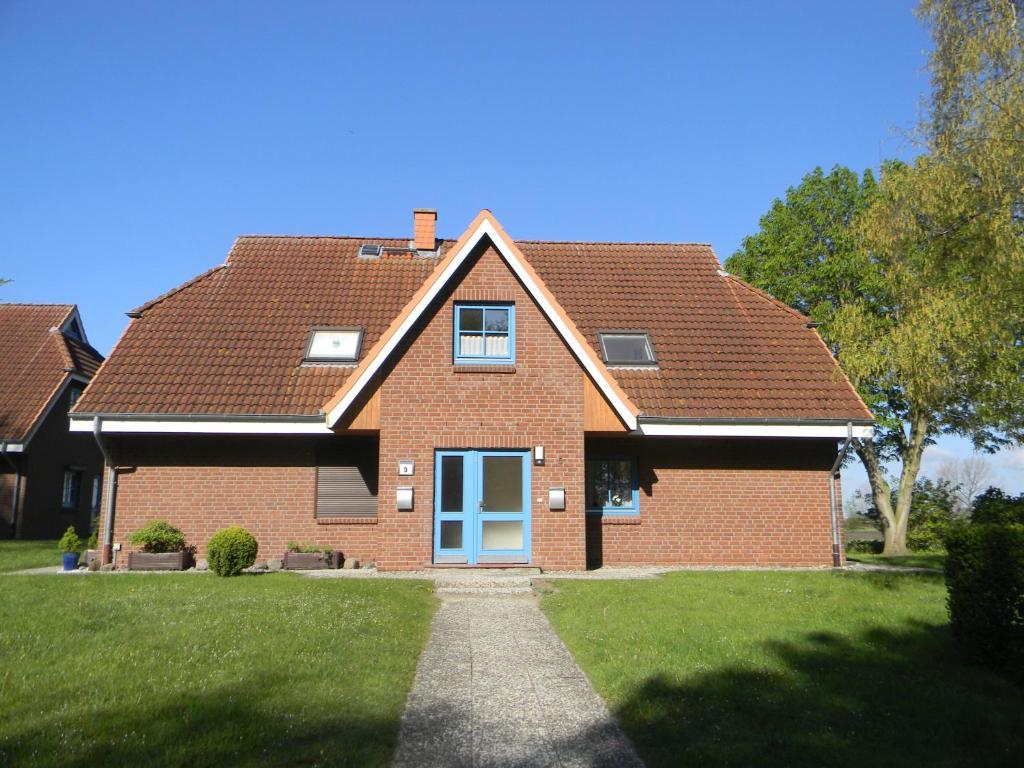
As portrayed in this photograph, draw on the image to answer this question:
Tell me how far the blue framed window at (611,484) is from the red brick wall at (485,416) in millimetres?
1617

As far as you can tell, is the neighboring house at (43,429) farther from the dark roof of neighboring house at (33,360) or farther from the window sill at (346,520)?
the window sill at (346,520)

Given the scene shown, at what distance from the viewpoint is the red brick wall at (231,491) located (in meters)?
15.8

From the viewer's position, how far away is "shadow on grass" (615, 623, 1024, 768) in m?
5.59

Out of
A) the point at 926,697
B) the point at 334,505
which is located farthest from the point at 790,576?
the point at 334,505

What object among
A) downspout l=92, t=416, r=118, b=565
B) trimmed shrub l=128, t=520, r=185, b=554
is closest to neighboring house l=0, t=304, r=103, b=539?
downspout l=92, t=416, r=118, b=565

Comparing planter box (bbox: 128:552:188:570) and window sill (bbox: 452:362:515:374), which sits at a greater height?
window sill (bbox: 452:362:515:374)

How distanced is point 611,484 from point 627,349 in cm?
305

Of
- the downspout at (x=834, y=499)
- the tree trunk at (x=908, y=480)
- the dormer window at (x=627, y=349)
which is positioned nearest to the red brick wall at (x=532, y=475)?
the downspout at (x=834, y=499)

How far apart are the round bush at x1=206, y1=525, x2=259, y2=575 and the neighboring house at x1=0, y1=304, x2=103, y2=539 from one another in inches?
579

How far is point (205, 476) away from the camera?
15.9m

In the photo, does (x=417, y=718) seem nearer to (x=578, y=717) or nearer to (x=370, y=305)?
(x=578, y=717)

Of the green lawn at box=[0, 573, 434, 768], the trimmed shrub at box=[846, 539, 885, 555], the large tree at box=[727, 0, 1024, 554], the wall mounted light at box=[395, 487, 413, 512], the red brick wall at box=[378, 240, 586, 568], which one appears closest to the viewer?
the green lawn at box=[0, 573, 434, 768]

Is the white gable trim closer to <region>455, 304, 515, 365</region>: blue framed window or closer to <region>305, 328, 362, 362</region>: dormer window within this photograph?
<region>455, 304, 515, 365</region>: blue framed window

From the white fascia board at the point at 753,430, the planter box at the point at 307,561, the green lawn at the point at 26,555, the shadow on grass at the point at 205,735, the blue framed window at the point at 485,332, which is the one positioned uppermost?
the blue framed window at the point at 485,332
